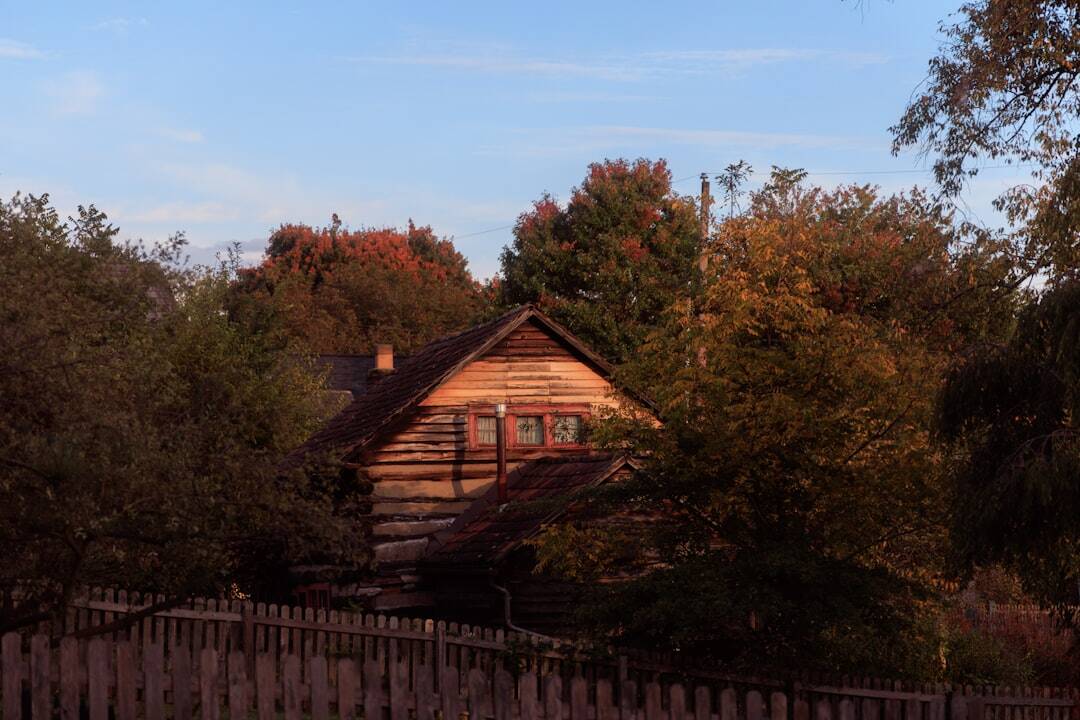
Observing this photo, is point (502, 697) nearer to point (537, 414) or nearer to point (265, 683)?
point (265, 683)

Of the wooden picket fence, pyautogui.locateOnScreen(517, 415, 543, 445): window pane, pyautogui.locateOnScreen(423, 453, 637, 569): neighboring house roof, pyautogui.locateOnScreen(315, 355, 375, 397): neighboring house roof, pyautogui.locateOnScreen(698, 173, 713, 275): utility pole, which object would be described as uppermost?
pyautogui.locateOnScreen(698, 173, 713, 275): utility pole

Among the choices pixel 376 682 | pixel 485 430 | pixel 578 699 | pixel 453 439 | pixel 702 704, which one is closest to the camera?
pixel 376 682

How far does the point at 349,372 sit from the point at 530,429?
28942 millimetres

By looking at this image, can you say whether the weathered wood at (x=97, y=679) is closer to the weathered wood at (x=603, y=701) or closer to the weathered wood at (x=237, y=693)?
the weathered wood at (x=237, y=693)

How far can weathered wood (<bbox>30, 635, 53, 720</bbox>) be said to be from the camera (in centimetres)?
1049

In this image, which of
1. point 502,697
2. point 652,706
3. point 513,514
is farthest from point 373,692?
point 513,514

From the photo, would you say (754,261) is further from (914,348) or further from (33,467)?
(33,467)

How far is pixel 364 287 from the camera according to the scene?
247ft

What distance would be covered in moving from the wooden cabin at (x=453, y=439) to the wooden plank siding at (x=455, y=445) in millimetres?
19

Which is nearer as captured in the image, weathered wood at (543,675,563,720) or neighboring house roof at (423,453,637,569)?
weathered wood at (543,675,563,720)

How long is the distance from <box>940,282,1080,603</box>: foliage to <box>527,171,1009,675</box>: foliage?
0.74 meters

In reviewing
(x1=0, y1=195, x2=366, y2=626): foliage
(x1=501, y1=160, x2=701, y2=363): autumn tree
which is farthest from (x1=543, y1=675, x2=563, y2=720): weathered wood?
(x1=501, y1=160, x2=701, y2=363): autumn tree

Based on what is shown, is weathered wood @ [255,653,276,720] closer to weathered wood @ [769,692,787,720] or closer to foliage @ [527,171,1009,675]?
weathered wood @ [769,692,787,720]

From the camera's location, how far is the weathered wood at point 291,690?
1025 cm
